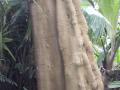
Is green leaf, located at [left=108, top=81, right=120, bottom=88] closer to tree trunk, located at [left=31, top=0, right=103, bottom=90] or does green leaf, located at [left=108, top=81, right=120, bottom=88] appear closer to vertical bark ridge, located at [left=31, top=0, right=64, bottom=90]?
tree trunk, located at [left=31, top=0, right=103, bottom=90]

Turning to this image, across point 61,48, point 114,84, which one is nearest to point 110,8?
point 114,84

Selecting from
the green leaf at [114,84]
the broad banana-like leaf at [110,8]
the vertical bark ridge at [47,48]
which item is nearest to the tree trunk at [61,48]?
the vertical bark ridge at [47,48]

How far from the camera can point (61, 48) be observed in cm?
259

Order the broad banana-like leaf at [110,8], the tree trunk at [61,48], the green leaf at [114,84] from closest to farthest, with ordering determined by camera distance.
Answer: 1. the tree trunk at [61,48]
2. the green leaf at [114,84]
3. the broad banana-like leaf at [110,8]

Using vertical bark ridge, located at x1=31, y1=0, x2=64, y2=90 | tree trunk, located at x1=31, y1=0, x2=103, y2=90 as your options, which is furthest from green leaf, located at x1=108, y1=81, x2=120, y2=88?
vertical bark ridge, located at x1=31, y1=0, x2=64, y2=90

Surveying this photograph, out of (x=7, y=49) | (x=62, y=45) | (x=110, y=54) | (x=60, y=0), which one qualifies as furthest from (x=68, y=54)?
(x=110, y=54)

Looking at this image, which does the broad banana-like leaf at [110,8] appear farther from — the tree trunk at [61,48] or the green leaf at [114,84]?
the tree trunk at [61,48]

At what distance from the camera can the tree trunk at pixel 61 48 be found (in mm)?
2562

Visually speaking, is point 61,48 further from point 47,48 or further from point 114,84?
point 114,84

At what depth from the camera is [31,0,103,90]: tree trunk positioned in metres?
2.56

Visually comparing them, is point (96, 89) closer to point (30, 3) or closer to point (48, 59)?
point (48, 59)

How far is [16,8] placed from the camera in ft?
10.1

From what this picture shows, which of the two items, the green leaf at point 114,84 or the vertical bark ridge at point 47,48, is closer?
the vertical bark ridge at point 47,48

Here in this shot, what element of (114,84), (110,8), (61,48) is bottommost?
(114,84)
